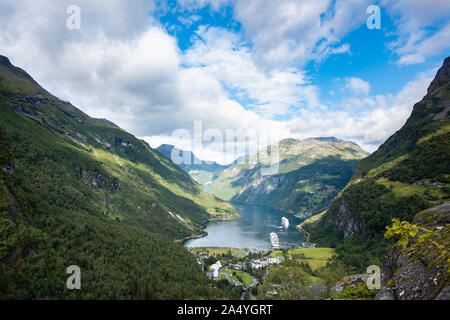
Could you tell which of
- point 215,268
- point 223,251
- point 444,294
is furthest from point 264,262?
point 444,294

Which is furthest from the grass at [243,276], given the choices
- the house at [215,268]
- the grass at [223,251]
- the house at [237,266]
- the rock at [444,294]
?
the rock at [444,294]

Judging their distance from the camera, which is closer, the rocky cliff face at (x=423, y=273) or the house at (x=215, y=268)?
the rocky cliff face at (x=423, y=273)

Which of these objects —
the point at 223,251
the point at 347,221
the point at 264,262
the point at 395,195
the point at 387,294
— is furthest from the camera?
the point at 347,221

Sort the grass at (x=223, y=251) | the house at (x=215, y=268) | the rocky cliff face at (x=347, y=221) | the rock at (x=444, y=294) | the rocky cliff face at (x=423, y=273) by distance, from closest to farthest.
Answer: the rock at (x=444, y=294) → the rocky cliff face at (x=423, y=273) → the house at (x=215, y=268) → the rocky cliff face at (x=347, y=221) → the grass at (x=223, y=251)

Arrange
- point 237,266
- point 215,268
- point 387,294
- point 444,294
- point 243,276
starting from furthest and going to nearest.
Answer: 1. point 237,266
2. point 215,268
3. point 243,276
4. point 387,294
5. point 444,294

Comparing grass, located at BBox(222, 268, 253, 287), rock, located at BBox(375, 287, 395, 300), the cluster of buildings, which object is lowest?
grass, located at BBox(222, 268, 253, 287)

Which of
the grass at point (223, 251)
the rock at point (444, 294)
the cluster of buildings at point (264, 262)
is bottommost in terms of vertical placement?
the cluster of buildings at point (264, 262)

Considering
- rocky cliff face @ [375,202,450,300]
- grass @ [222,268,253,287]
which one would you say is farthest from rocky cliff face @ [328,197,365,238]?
rocky cliff face @ [375,202,450,300]

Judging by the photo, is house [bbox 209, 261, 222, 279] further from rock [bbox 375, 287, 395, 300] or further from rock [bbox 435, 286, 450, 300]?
rock [bbox 435, 286, 450, 300]

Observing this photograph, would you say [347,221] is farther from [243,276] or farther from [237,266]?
[243,276]

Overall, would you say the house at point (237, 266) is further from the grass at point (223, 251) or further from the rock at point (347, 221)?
the rock at point (347, 221)
